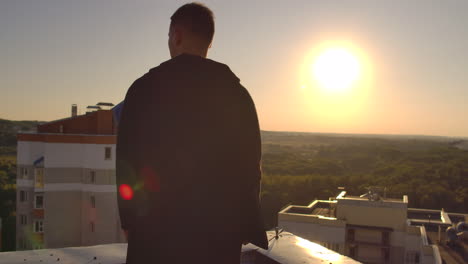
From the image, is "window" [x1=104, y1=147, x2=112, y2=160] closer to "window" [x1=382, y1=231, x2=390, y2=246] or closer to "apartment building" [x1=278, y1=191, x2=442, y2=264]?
"apartment building" [x1=278, y1=191, x2=442, y2=264]

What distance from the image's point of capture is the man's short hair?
57.1 inches

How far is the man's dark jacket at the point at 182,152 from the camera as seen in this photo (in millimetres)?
1345

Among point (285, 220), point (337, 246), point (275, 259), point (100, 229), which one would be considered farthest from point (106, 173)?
point (275, 259)

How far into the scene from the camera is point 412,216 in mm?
20156

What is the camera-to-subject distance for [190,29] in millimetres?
1451

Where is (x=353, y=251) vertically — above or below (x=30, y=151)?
below

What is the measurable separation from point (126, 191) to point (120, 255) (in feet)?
3.68

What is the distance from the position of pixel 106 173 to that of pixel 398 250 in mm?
12908

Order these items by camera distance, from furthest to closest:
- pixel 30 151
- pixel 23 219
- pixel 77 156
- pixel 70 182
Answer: pixel 23 219, pixel 30 151, pixel 70 182, pixel 77 156

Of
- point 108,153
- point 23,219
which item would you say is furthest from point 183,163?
point 23,219

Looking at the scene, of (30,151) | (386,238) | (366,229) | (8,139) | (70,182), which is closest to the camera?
(386,238)

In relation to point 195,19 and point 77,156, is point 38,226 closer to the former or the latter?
point 77,156

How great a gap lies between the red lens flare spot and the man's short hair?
57 cm

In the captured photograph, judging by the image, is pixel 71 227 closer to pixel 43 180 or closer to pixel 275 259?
pixel 43 180
